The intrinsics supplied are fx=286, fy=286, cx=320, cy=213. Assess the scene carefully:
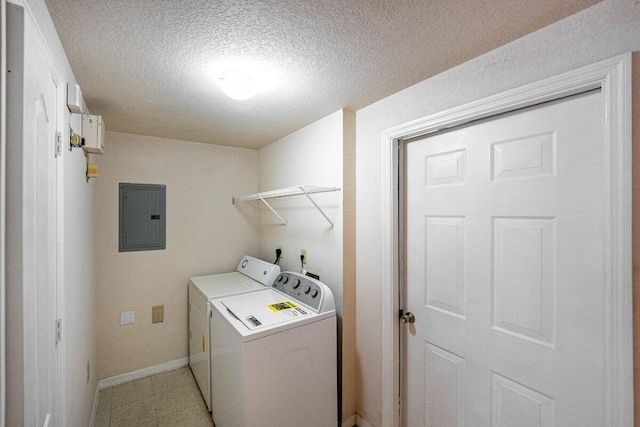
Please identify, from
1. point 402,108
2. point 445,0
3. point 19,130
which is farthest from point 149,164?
point 445,0

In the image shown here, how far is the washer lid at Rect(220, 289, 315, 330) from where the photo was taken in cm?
172

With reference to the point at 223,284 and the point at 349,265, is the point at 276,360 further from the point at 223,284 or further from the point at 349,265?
the point at 223,284

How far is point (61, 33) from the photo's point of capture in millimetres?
1148

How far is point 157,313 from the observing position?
2.69 meters

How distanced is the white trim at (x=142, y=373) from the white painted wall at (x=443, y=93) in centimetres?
184

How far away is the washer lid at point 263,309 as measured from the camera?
172 centimetres

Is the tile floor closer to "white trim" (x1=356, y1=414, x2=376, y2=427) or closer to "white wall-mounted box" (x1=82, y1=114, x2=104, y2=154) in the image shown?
"white trim" (x1=356, y1=414, x2=376, y2=427)

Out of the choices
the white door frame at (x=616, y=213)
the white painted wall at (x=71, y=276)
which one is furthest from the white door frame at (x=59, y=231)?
the white door frame at (x=616, y=213)

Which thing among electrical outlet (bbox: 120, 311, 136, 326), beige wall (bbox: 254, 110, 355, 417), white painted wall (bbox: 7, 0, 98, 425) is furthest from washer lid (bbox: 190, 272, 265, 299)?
white painted wall (bbox: 7, 0, 98, 425)

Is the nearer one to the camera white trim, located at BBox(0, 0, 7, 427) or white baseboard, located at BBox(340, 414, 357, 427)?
white trim, located at BBox(0, 0, 7, 427)

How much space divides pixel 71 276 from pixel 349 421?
1.92 meters

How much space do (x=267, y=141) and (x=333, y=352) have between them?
200 centimetres

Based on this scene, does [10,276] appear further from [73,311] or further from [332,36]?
[332,36]

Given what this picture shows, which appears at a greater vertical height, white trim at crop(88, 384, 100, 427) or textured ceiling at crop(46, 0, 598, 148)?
textured ceiling at crop(46, 0, 598, 148)
